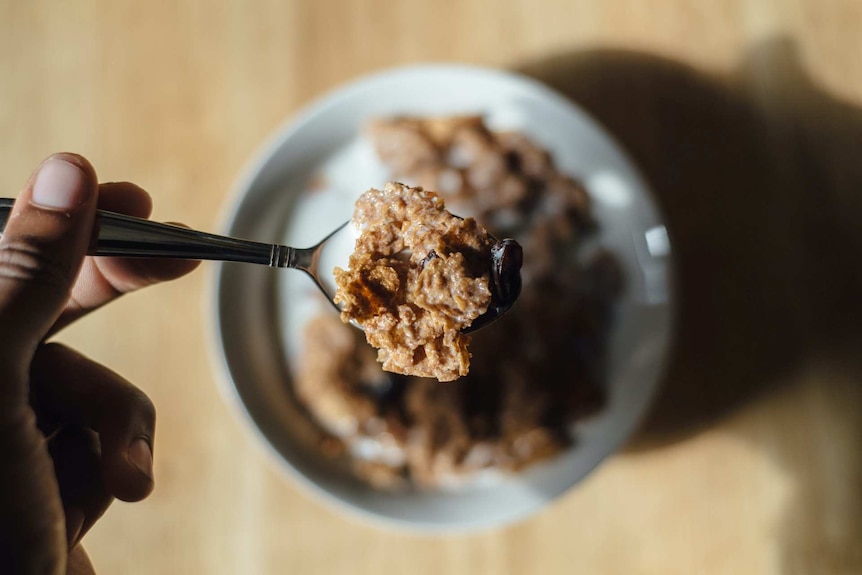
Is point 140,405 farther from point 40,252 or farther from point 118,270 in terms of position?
point 40,252

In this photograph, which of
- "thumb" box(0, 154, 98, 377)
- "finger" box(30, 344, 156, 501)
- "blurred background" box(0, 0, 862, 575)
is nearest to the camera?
"thumb" box(0, 154, 98, 377)

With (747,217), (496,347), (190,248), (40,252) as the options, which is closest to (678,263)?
(747,217)

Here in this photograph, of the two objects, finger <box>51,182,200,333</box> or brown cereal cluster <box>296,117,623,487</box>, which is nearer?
finger <box>51,182,200,333</box>

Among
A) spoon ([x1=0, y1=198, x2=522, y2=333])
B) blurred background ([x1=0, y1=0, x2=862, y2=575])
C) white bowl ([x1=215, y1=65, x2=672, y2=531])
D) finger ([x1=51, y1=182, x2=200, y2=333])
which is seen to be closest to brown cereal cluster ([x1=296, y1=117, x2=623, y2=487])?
white bowl ([x1=215, y1=65, x2=672, y2=531])

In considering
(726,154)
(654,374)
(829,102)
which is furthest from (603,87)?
(654,374)

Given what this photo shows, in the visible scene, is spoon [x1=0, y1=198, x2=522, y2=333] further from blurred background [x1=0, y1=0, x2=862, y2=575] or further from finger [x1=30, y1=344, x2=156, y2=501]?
blurred background [x1=0, y1=0, x2=862, y2=575]

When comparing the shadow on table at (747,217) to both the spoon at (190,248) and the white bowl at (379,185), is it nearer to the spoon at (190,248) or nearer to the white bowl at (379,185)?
the white bowl at (379,185)
